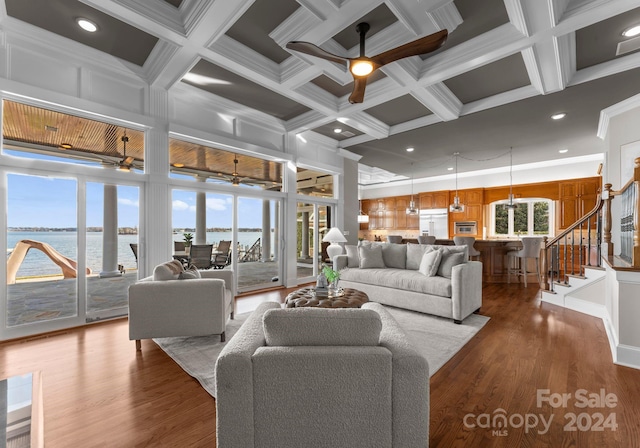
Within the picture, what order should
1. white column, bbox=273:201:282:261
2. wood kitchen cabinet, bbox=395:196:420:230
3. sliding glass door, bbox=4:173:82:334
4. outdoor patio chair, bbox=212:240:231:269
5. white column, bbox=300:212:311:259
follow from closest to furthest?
sliding glass door, bbox=4:173:82:334
outdoor patio chair, bbox=212:240:231:269
white column, bbox=273:201:282:261
white column, bbox=300:212:311:259
wood kitchen cabinet, bbox=395:196:420:230

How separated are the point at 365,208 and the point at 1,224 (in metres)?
10.8

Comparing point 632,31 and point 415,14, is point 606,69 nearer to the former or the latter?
point 632,31

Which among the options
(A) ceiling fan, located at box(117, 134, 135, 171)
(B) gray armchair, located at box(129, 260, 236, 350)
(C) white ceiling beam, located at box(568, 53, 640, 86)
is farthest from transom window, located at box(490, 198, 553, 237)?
(A) ceiling fan, located at box(117, 134, 135, 171)

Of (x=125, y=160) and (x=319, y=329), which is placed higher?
(x=125, y=160)

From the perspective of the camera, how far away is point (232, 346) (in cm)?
136

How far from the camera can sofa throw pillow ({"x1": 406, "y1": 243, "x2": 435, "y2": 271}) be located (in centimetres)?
469

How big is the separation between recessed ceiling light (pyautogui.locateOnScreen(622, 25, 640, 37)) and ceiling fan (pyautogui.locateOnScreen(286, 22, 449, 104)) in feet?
6.99

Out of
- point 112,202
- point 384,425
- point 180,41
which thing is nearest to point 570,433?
point 384,425

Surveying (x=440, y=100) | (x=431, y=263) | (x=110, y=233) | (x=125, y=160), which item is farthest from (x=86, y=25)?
(x=431, y=263)

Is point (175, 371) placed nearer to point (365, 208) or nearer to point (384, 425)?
point (384, 425)

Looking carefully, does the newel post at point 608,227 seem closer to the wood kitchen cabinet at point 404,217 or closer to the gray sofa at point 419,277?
the gray sofa at point 419,277

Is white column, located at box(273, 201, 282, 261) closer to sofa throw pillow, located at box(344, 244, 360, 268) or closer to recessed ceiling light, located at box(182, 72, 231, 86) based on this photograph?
sofa throw pillow, located at box(344, 244, 360, 268)

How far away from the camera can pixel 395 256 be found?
16.3ft

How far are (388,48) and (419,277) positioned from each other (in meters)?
2.88
